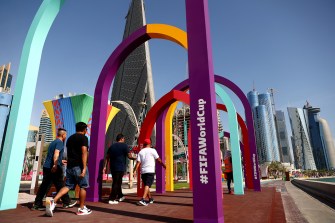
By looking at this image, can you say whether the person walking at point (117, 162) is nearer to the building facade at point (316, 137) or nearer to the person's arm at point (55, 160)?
the person's arm at point (55, 160)

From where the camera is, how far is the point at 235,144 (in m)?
8.55

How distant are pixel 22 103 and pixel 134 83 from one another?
214ft

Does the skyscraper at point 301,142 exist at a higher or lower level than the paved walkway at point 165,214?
higher

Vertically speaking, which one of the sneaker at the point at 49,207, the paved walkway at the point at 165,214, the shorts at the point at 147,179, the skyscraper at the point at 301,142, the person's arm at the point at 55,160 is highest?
the skyscraper at the point at 301,142

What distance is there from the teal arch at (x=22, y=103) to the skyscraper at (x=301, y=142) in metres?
181

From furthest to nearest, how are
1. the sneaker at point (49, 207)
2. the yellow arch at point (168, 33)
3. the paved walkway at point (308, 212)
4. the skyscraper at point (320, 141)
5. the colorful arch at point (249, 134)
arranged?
the skyscraper at point (320, 141)
the colorful arch at point (249, 134)
the yellow arch at point (168, 33)
the paved walkway at point (308, 212)
the sneaker at point (49, 207)

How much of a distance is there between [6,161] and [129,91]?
6759 cm

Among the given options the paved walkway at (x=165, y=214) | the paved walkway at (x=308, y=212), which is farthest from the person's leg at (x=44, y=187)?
the paved walkway at (x=308, y=212)

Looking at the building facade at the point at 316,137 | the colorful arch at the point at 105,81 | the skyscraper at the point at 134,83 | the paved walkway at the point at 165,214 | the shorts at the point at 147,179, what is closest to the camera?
the paved walkway at the point at 165,214

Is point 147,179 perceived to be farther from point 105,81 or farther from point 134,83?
point 134,83

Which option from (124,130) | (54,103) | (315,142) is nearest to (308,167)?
(315,142)

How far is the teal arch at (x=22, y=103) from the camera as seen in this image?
15.2ft

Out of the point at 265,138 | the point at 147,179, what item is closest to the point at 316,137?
the point at 265,138

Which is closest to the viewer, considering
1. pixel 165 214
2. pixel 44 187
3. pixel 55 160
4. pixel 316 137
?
pixel 165 214
